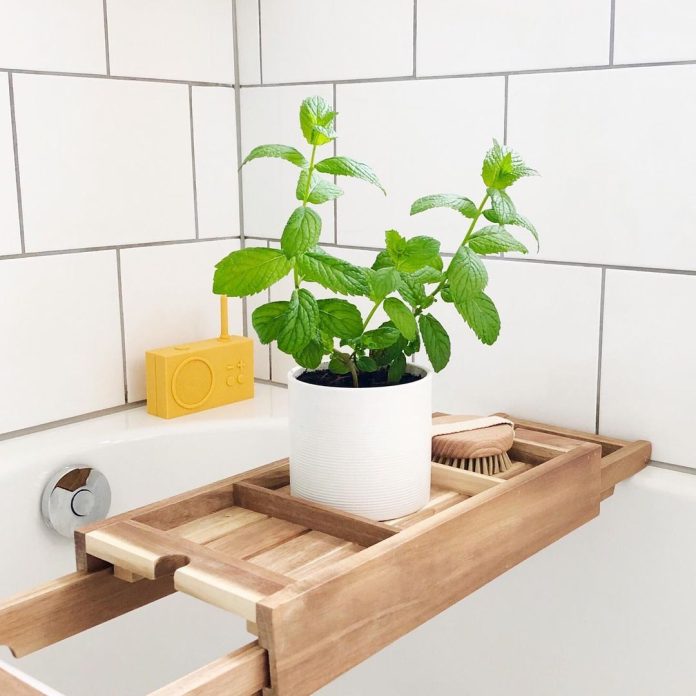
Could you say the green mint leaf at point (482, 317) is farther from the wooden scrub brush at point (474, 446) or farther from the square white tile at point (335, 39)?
the square white tile at point (335, 39)

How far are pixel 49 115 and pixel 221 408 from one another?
449 mm

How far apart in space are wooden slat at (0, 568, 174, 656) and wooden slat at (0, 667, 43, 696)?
0.22 ft

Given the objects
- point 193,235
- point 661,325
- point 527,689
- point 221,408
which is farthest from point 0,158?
point 527,689

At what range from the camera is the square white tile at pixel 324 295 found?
1.25m

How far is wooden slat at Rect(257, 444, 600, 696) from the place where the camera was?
594 millimetres

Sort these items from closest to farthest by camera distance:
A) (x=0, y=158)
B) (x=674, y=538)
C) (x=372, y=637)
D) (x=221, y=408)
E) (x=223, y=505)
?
(x=372, y=637) → (x=223, y=505) → (x=674, y=538) → (x=0, y=158) → (x=221, y=408)

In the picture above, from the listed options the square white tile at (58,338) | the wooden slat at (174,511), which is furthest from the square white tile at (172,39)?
the wooden slat at (174,511)

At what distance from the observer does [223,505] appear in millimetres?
813

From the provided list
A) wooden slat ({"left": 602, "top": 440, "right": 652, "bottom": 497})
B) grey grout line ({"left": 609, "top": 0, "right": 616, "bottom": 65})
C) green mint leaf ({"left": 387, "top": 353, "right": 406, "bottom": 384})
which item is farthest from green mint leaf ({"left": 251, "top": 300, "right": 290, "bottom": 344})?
grey grout line ({"left": 609, "top": 0, "right": 616, "bottom": 65})

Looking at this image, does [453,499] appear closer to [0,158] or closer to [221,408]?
[221,408]

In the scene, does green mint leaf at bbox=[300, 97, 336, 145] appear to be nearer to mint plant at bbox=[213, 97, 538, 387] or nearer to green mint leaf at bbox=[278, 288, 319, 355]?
mint plant at bbox=[213, 97, 538, 387]

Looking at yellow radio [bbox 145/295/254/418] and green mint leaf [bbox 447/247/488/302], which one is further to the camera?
yellow radio [bbox 145/295/254/418]

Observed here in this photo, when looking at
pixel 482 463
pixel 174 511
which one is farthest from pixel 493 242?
pixel 174 511

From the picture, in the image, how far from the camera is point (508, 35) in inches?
41.7
